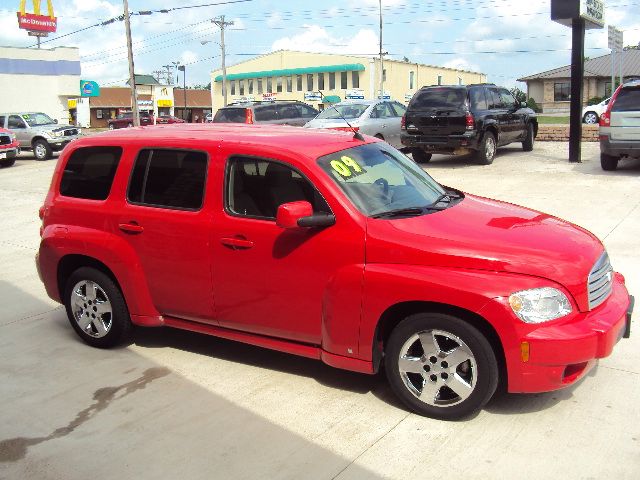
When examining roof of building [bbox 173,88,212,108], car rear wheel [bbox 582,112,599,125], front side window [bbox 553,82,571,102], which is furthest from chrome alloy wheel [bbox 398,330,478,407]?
roof of building [bbox 173,88,212,108]

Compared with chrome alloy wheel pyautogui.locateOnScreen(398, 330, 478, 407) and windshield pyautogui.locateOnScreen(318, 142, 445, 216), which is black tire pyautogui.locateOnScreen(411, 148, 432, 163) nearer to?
windshield pyautogui.locateOnScreen(318, 142, 445, 216)

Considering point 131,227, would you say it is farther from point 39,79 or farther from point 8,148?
point 39,79

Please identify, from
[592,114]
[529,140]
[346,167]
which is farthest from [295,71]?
[346,167]

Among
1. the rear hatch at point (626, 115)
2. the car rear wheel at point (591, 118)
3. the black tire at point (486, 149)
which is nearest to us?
the rear hatch at point (626, 115)

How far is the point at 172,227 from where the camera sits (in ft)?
15.7

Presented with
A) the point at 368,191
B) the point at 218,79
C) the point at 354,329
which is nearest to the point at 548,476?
the point at 354,329

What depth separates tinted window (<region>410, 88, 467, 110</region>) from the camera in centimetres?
1553

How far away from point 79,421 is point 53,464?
1.66 feet

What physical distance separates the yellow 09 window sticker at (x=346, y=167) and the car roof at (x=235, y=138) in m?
0.11

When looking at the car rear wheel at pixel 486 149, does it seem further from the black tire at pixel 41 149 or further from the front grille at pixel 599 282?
the black tire at pixel 41 149

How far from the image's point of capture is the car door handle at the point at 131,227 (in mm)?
4964

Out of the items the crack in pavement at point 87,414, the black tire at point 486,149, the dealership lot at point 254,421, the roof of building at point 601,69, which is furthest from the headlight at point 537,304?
the roof of building at point 601,69

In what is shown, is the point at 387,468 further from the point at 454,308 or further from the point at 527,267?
the point at 527,267

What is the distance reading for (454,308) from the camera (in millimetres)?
3875
